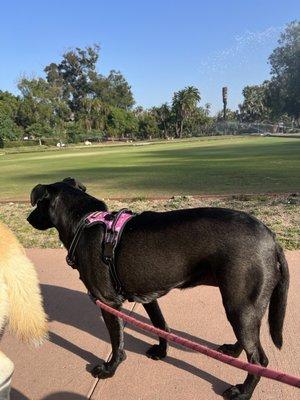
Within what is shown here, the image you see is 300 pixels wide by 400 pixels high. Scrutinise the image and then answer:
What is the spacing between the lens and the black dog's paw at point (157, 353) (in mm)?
3598

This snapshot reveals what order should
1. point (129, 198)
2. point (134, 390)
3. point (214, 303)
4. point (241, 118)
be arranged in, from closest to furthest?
1. point (134, 390)
2. point (214, 303)
3. point (129, 198)
4. point (241, 118)

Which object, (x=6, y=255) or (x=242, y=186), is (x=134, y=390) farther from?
(x=242, y=186)

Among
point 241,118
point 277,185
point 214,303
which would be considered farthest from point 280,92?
point 214,303

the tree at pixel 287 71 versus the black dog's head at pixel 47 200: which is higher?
the tree at pixel 287 71

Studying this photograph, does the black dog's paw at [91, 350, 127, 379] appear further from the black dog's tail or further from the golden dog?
the black dog's tail

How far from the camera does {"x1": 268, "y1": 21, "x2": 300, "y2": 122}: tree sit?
72625mm

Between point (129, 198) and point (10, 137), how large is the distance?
64830 millimetres

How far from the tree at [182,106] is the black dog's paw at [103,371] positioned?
96360 millimetres

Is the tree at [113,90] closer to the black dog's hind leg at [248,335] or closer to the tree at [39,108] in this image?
the tree at [39,108]

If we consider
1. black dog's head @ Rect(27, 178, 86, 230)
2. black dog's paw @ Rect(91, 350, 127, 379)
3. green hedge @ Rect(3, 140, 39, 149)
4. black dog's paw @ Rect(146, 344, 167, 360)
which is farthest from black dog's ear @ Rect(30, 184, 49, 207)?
green hedge @ Rect(3, 140, 39, 149)

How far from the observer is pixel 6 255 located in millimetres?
2494

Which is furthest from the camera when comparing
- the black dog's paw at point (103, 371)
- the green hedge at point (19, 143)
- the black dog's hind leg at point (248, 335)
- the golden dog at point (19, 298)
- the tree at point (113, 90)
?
the tree at point (113, 90)

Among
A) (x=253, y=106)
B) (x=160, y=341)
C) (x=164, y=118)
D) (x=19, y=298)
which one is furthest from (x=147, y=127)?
(x=19, y=298)

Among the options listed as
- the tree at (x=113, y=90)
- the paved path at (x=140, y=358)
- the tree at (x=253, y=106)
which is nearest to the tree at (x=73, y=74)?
the tree at (x=113, y=90)
